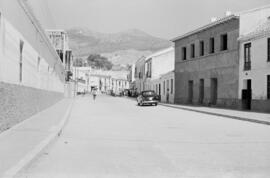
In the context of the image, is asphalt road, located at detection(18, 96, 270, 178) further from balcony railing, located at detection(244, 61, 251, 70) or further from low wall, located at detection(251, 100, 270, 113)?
balcony railing, located at detection(244, 61, 251, 70)

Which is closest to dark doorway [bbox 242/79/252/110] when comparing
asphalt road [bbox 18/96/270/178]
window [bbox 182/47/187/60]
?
window [bbox 182/47/187/60]

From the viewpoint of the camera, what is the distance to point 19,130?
13258 mm

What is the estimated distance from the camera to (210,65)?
37062mm

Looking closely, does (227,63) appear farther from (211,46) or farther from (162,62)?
(162,62)

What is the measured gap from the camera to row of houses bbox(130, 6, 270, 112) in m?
28.8

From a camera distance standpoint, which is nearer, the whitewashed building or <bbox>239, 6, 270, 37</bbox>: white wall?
<bbox>239, 6, 270, 37</bbox>: white wall

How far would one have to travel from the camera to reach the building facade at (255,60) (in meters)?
27.9

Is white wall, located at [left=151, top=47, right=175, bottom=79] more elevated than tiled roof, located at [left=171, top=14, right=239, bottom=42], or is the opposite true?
tiled roof, located at [left=171, top=14, right=239, bottom=42]

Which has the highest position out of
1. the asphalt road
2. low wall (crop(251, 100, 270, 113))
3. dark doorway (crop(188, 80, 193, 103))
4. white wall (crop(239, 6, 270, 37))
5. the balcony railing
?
white wall (crop(239, 6, 270, 37))

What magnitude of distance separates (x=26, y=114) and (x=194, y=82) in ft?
83.6

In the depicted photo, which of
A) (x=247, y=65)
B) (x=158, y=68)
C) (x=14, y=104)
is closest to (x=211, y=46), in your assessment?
(x=247, y=65)

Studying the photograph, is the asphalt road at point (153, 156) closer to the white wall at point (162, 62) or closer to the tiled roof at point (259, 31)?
the tiled roof at point (259, 31)

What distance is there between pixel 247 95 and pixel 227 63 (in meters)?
3.81

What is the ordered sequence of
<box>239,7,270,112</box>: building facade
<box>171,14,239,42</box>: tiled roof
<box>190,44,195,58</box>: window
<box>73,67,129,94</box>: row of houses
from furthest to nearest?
<box>73,67,129,94</box>: row of houses < <box>190,44,195,58</box>: window < <box>171,14,239,42</box>: tiled roof < <box>239,7,270,112</box>: building facade
